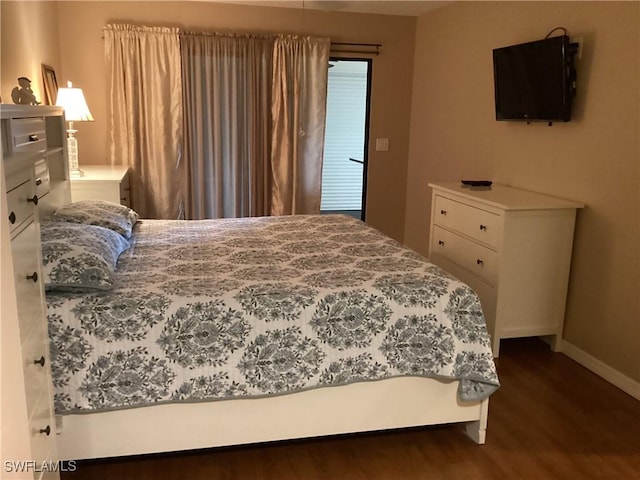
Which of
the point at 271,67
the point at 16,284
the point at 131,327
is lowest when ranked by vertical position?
the point at 131,327

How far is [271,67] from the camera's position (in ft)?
16.3

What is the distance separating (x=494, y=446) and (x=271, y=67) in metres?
3.67

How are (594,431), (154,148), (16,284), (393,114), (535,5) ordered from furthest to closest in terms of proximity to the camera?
(393,114) → (154,148) → (535,5) → (594,431) → (16,284)

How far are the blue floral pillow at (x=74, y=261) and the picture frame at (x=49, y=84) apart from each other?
1.96 m

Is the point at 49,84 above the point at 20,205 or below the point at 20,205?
above

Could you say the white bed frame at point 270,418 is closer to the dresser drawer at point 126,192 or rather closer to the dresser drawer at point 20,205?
the dresser drawer at point 20,205

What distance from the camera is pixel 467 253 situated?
3.61 m

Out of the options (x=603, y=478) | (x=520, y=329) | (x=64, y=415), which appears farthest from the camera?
(x=520, y=329)

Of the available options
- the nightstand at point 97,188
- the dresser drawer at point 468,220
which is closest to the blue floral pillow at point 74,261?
the nightstand at point 97,188

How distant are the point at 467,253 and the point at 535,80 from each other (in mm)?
Answer: 1136

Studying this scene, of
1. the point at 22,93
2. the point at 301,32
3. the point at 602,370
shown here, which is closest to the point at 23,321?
the point at 22,93

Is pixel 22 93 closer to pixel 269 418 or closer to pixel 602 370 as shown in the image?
pixel 269 418

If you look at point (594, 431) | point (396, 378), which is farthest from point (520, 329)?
point (396, 378)

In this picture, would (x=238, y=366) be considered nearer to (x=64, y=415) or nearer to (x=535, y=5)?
(x=64, y=415)
